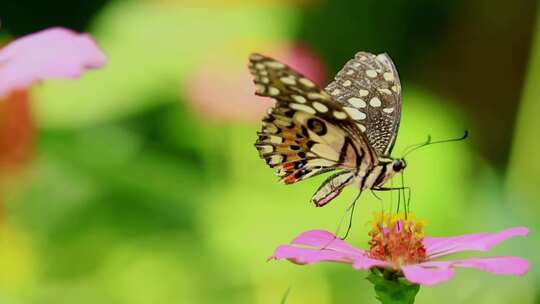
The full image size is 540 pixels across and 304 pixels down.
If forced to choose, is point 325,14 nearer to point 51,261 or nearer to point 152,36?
point 152,36

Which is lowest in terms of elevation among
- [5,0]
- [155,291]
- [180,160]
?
[155,291]

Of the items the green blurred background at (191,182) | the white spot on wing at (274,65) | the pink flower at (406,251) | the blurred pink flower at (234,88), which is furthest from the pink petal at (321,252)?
the blurred pink flower at (234,88)

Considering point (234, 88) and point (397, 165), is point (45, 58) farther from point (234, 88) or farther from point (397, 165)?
point (234, 88)

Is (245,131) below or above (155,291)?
above

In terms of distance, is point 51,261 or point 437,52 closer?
point 51,261

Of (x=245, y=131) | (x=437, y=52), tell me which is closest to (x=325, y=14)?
(x=437, y=52)
